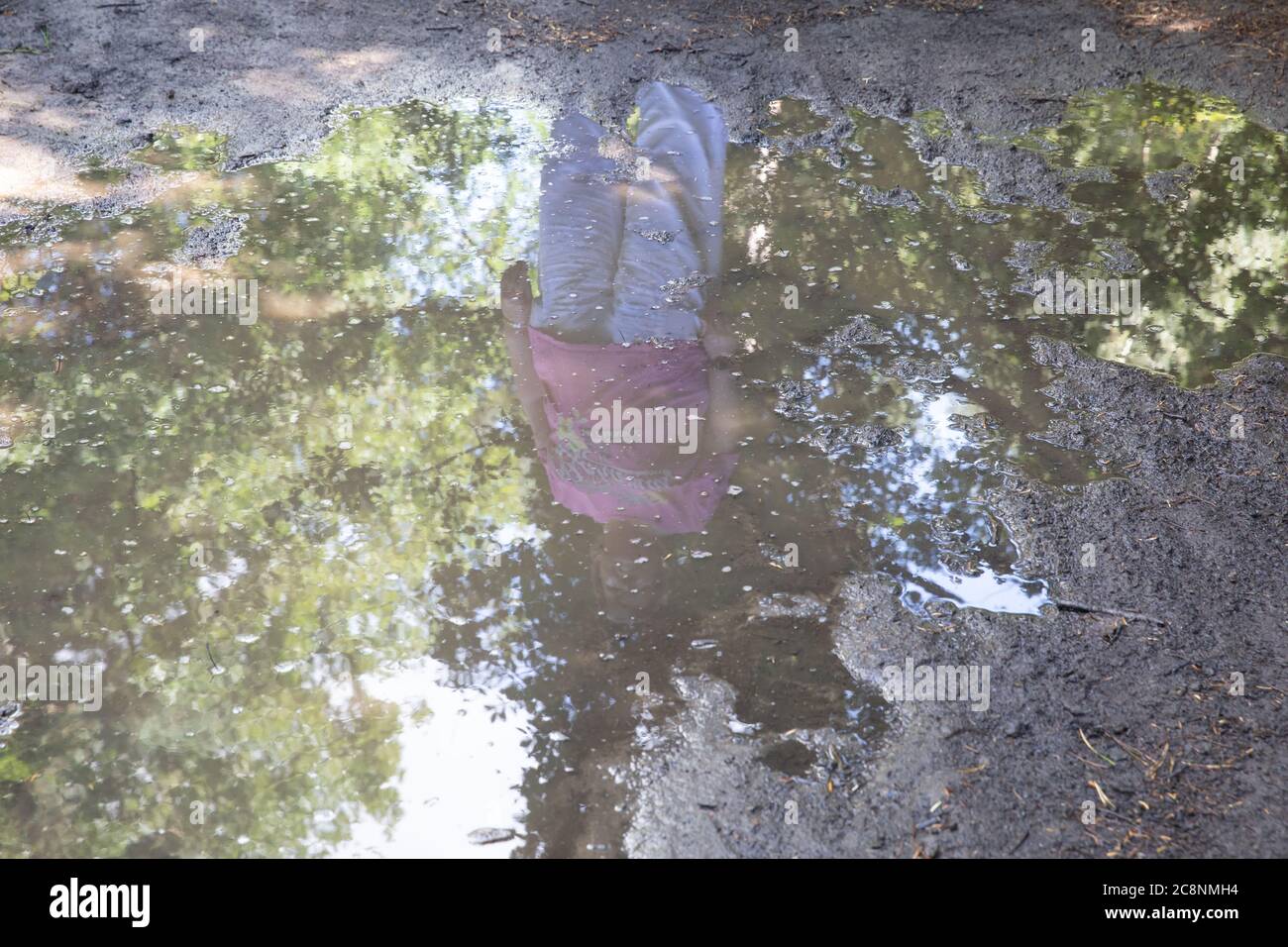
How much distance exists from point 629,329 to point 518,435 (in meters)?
0.86

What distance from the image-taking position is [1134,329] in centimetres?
475

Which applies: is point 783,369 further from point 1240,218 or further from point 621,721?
point 1240,218

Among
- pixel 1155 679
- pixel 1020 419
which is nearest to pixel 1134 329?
pixel 1020 419

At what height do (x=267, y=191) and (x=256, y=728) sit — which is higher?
(x=267, y=191)

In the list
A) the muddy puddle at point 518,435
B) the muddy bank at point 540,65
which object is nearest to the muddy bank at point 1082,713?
the muddy puddle at point 518,435

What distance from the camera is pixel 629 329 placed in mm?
4715

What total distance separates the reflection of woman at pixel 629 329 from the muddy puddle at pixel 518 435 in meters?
0.02

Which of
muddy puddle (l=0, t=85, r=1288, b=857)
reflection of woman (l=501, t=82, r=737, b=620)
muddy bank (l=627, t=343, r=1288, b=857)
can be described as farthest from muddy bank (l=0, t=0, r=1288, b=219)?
muddy bank (l=627, t=343, r=1288, b=857)

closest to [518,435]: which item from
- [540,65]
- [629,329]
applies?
[629,329]

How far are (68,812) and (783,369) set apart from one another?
3.09 m

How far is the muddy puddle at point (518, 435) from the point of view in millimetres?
3051

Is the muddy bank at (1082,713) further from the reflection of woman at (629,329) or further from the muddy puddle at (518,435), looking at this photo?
the reflection of woman at (629,329)

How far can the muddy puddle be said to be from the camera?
3051 millimetres

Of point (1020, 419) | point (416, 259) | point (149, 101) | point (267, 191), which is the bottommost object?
point (1020, 419)
